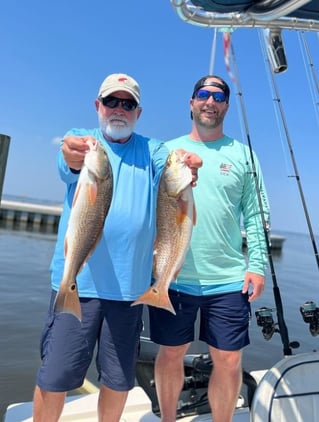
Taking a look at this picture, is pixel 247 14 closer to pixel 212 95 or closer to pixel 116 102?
pixel 212 95

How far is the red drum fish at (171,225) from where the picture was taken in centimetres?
225

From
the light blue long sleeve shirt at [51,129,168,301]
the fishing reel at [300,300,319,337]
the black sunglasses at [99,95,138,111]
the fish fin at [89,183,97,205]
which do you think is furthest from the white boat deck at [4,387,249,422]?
the black sunglasses at [99,95,138,111]

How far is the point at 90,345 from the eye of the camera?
241 cm

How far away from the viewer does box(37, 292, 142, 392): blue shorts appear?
7.63 feet

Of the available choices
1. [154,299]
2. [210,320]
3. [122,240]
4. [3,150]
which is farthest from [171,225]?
[3,150]

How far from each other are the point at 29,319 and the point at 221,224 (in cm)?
651

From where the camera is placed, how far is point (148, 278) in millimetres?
2494

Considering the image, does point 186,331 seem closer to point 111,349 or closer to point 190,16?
point 111,349

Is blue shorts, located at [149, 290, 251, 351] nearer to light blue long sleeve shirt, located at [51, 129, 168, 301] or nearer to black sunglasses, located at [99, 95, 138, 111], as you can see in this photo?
light blue long sleeve shirt, located at [51, 129, 168, 301]

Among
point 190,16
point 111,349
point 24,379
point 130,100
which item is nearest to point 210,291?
point 111,349

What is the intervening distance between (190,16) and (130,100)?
2.03 ft

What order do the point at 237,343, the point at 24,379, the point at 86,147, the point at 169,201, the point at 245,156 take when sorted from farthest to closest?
the point at 24,379 < the point at 245,156 < the point at 237,343 < the point at 169,201 < the point at 86,147

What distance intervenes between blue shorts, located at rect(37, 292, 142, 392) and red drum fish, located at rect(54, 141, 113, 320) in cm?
28

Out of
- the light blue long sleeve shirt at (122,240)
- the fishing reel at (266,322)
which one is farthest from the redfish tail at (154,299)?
the fishing reel at (266,322)
